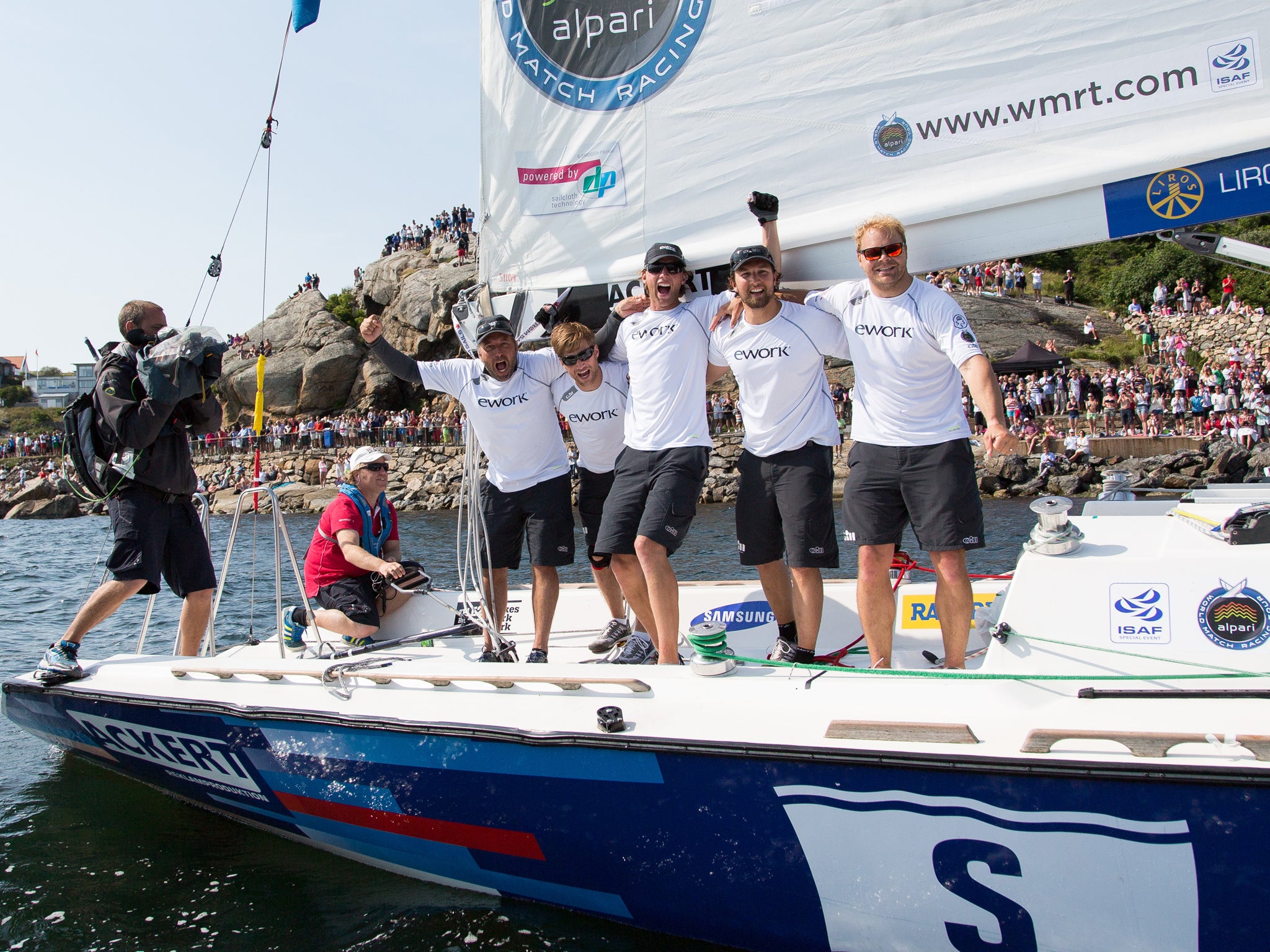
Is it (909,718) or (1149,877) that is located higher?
(909,718)

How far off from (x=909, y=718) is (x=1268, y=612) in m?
1.13

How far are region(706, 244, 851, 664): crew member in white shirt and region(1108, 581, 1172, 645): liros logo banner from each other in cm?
102

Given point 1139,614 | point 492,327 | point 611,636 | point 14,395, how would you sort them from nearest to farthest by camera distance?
point 1139,614 < point 492,327 < point 611,636 < point 14,395

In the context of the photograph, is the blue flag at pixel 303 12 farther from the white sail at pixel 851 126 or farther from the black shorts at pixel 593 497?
the black shorts at pixel 593 497

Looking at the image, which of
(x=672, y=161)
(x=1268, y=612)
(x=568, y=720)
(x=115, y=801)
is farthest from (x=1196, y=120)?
(x=115, y=801)

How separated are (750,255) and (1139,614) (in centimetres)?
187

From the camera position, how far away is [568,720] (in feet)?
10.7

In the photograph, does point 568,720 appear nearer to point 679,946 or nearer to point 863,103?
point 679,946

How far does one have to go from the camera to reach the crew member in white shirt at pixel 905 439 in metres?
3.52

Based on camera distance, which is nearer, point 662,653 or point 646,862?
point 646,862

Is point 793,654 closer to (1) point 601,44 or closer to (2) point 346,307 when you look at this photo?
(1) point 601,44

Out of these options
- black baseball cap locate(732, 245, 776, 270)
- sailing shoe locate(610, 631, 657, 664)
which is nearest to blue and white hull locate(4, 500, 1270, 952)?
sailing shoe locate(610, 631, 657, 664)

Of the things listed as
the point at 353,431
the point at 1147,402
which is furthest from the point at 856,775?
the point at 353,431

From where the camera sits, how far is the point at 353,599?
505 cm
